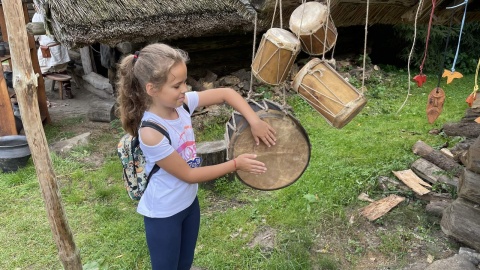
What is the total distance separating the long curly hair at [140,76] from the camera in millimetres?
1938

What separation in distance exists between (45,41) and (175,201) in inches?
286

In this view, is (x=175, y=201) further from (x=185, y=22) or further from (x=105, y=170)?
(x=185, y=22)

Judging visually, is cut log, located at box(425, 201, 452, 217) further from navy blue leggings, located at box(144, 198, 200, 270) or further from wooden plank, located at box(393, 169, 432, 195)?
navy blue leggings, located at box(144, 198, 200, 270)

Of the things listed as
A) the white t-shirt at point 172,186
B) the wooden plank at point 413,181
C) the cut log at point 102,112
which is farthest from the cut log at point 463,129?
the cut log at point 102,112

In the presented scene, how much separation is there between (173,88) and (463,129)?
470 centimetres

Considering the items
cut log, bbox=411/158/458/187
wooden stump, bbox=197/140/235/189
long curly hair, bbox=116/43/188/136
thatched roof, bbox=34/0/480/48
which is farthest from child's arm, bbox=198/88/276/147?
cut log, bbox=411/158/458/187

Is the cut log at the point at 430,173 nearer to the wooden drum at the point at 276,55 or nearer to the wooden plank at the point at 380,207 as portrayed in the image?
the wooden plank at the point at 380,207

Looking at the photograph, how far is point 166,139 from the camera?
6.53 feet

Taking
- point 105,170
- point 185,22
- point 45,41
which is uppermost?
point 185,22

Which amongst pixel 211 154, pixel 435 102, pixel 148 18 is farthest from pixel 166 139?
pixel 148 18

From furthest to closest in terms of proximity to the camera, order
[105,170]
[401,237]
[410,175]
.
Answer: [105,170]
[410,175]
[401,237]

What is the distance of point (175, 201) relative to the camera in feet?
7.24

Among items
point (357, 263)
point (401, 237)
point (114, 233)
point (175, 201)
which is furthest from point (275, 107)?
point (114, 233)

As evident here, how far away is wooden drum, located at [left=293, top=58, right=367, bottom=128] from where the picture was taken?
2.26m
